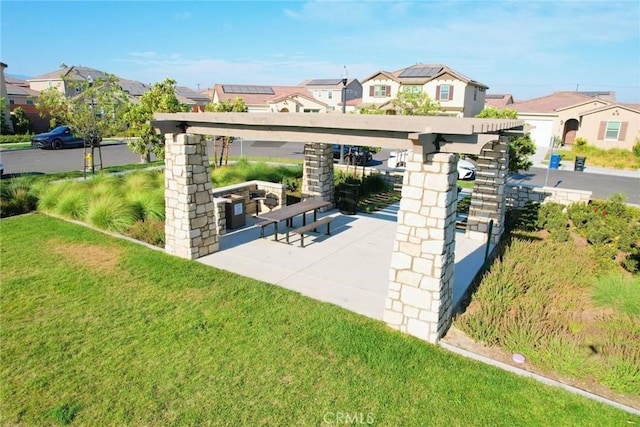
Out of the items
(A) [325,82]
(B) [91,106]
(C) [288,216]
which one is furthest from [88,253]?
(A) [325,82]

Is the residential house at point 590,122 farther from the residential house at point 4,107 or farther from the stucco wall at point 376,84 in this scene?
the residential house at point 4,107

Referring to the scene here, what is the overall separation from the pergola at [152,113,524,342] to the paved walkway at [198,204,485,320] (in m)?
0.83

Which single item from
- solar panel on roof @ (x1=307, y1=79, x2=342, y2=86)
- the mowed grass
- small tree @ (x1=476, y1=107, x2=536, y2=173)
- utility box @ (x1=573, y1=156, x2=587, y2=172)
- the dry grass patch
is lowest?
the mowed grass

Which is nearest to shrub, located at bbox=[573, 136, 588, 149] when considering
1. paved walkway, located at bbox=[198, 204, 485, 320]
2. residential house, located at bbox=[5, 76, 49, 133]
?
paved walkway, located at bbox=[198, 204, 485, 320]

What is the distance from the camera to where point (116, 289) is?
7.10 meters

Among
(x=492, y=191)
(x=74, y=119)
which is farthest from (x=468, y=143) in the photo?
(x=74, y=119)

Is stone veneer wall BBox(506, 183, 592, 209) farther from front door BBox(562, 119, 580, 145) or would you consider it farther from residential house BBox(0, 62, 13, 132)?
residential house BBox(0, 62, 13, 132)

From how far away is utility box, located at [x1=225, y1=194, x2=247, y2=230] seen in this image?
10.5 metres

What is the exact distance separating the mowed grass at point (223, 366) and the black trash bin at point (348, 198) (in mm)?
5546

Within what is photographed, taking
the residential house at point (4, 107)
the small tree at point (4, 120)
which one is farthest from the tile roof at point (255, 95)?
the small tree at point (4, 120)

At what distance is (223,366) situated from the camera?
5.14 meters

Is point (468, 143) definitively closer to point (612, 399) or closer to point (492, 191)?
point (612, 399)

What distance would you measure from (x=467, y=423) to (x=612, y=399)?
1.87 m

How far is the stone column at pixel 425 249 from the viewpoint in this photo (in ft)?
18.3
